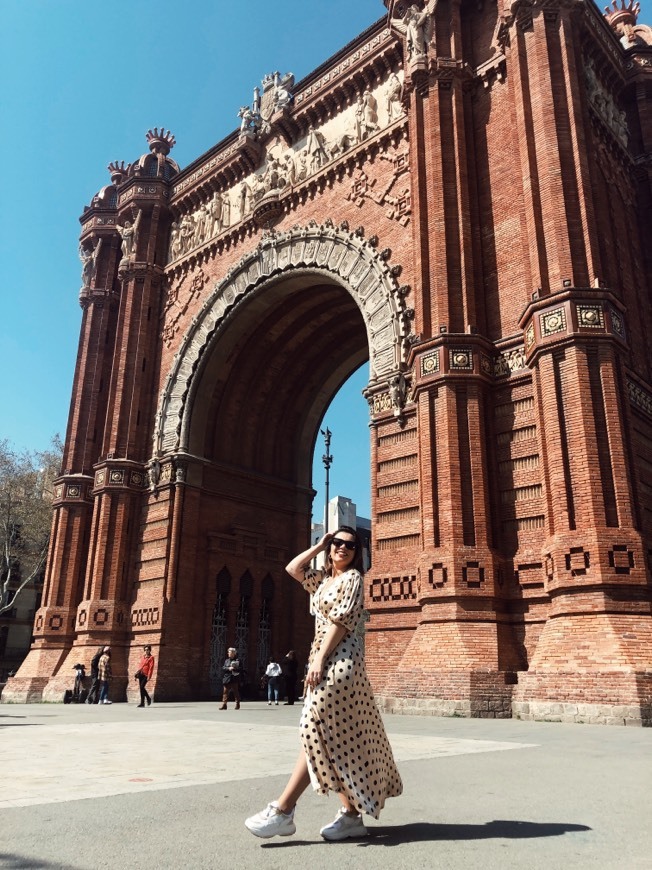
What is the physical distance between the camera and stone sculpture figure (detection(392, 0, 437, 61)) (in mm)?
18359

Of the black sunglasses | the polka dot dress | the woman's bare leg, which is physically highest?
the black sunglasses

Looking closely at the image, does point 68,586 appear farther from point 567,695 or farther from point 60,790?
point 60,790

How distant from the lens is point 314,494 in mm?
27719

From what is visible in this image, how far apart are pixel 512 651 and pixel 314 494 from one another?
1495cm

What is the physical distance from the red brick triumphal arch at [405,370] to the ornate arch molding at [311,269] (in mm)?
92

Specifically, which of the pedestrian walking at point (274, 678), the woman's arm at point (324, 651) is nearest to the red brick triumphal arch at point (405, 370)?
the pedestrian walking at point (274, 678)

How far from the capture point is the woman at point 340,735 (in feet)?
12.1

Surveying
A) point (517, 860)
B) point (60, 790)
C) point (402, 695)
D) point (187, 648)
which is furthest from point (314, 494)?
point (517, 860)

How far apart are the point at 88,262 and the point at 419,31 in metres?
17.1

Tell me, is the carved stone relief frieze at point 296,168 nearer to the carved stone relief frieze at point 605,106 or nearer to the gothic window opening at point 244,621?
the carved stone relief frieze at point 605,106

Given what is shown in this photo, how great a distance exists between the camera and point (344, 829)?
3.67m

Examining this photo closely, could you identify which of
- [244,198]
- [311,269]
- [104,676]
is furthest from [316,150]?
[104,676]

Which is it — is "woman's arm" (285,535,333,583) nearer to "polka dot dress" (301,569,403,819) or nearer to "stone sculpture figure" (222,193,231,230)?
"polka dot dress" (301,569,403,819)

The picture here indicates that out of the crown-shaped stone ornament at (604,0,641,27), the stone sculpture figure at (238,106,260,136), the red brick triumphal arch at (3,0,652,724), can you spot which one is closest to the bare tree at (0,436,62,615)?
the red brick triumphal arch at (3,0,652,724)
